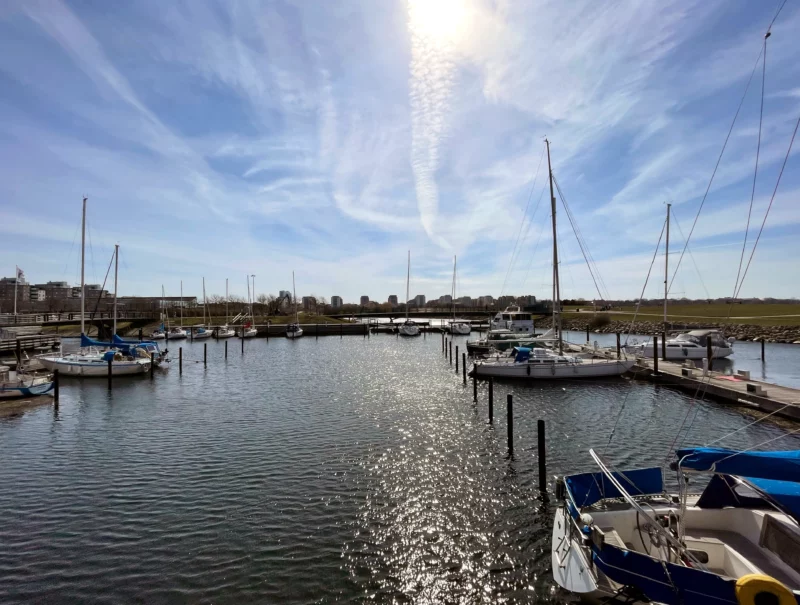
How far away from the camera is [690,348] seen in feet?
161

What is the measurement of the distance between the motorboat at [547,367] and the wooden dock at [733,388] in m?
2.52

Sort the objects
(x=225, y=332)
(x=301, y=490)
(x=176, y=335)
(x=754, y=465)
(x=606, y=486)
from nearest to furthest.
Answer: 1. (x=754, y=465)
2. (x=606, y=486)
3. (x=301, y=490)
4. (x=176, y=335)
5. (x=225, y=332)

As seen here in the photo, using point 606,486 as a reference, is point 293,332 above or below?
above

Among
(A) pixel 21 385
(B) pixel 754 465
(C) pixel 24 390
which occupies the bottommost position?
(C) pixel 24 390

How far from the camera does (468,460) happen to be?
18.9m

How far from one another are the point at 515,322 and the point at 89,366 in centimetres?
6402

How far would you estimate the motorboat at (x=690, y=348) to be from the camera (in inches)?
1922

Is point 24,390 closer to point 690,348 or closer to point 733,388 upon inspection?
point 733,388

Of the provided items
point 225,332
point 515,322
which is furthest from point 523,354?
point 225,332

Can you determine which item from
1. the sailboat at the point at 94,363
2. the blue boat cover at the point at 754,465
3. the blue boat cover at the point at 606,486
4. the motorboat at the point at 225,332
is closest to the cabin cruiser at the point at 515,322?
the motorboat at the point at 225,332

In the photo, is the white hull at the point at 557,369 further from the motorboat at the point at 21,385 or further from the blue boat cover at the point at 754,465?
the motorboat at the point at 21,385

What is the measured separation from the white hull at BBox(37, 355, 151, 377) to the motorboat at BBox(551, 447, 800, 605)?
43117 millimetres

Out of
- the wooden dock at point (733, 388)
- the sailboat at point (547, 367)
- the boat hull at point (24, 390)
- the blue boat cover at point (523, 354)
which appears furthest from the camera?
the blue boat cover at point (523, 354)

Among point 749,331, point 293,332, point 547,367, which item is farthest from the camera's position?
point 293,332
